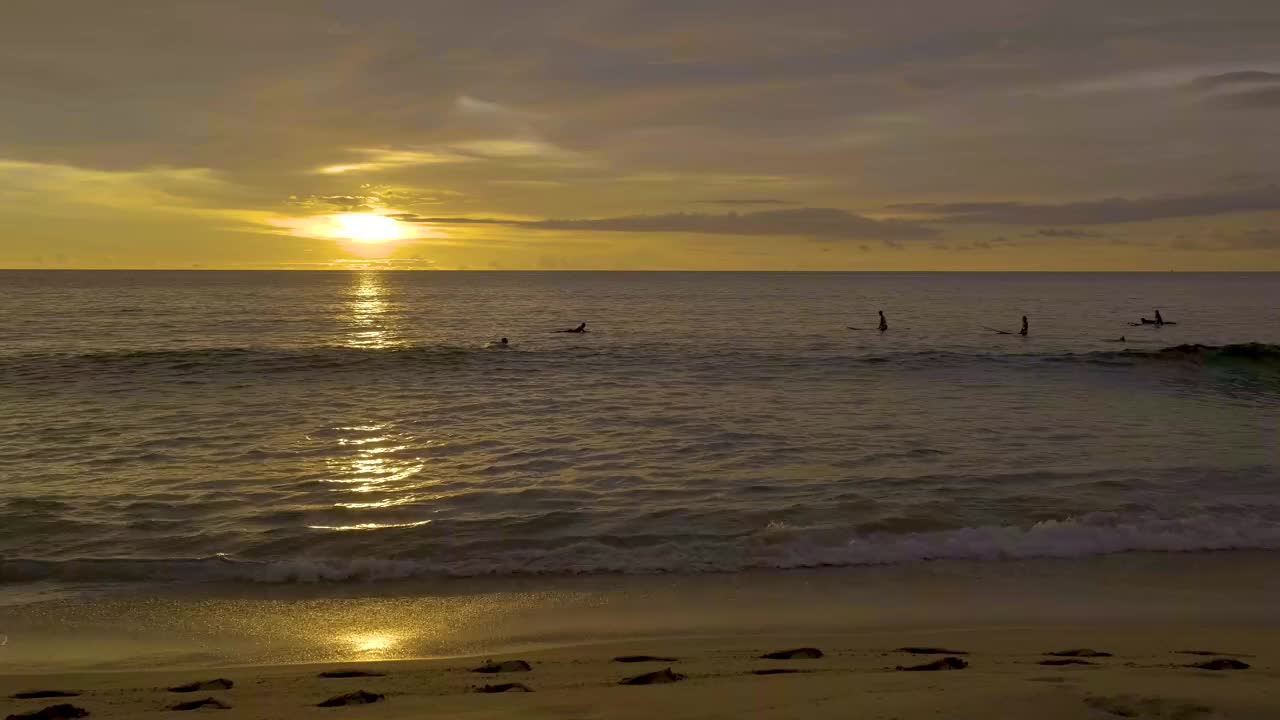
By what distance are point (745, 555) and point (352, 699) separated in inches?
212

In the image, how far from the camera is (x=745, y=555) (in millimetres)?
10391

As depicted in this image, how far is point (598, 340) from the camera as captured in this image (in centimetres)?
4416

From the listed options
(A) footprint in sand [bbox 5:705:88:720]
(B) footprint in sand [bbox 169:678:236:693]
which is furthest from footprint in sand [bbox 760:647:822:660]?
(A) footprint in sand [bbox 5:705:88:720]

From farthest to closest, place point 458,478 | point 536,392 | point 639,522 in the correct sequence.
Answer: point 536,392, point 458,478, point 639,522

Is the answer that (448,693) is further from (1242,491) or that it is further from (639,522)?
(1242,491)

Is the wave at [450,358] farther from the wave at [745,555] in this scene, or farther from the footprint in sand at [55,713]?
the footprint in sand at [55,713]

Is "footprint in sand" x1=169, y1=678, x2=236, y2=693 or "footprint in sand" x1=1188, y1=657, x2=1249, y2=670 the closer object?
"footprint in sand" x1=169, y1=678, x2=236, y2=693

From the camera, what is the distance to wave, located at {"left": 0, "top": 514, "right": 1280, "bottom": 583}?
986 centimetres

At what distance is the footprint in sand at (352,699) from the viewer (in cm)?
607

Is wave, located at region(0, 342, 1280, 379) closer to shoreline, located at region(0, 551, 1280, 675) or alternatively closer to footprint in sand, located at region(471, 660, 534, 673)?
A: shoreline, located at region(0, 551, 1280, 675)

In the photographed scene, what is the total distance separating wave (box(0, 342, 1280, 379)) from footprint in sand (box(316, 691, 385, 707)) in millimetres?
25931

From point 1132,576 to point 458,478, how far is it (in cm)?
966

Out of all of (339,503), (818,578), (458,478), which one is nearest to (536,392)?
(458,478)

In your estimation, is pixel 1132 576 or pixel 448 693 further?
pixel 1132 576
